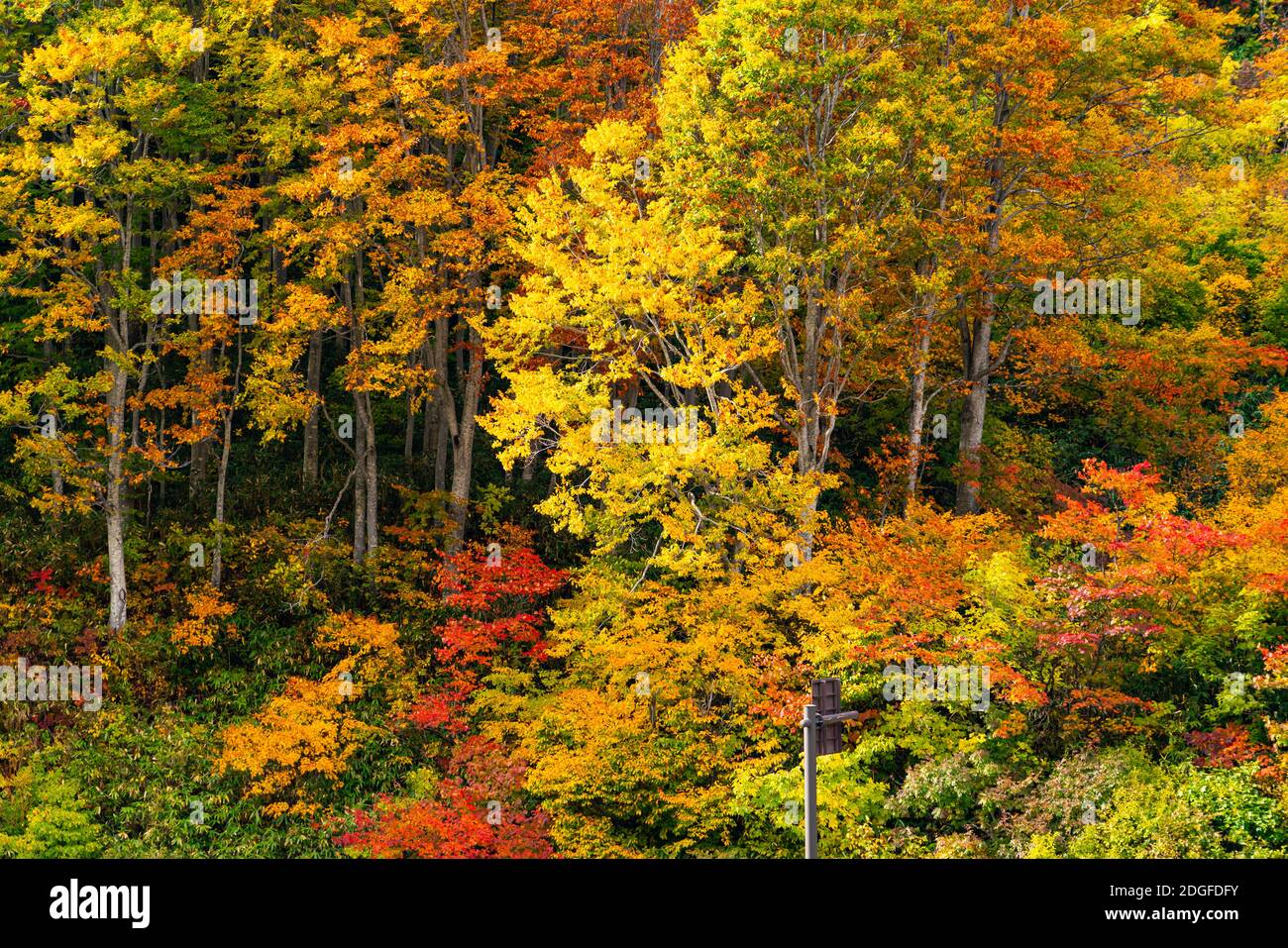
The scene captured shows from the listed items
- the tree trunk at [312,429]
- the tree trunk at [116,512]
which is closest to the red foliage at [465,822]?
the tree trunk at [116,512]

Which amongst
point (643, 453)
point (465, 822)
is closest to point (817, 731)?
point (465, 822)

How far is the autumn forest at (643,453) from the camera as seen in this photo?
2383 cm

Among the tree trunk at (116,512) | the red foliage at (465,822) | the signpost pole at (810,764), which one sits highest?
Result: the tree trunk at (116,512)

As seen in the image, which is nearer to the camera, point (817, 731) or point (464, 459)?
point (817, 731)

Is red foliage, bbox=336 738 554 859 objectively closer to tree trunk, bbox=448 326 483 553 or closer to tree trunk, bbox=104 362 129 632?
tree trunk, bbox=448 326 483 553

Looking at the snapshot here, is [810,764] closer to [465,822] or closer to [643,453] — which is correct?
[465,822]

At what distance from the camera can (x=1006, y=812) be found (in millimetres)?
22422

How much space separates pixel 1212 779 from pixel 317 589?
18.1 m

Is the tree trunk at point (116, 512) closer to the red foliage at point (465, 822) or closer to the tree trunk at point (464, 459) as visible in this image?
the tree trunk at point (464, 459)

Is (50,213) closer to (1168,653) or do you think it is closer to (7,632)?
(7,632)

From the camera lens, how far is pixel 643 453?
27641 millimetres

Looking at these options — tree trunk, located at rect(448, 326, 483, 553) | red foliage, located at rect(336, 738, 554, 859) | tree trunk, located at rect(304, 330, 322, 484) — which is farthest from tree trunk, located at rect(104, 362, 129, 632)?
red foliage, located at rect(336, 738, 554, 859)

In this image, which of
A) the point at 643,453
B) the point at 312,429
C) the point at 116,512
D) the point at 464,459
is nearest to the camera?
the point at 643,453

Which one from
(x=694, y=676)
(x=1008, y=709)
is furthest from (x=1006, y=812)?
(x=694, y=676)
